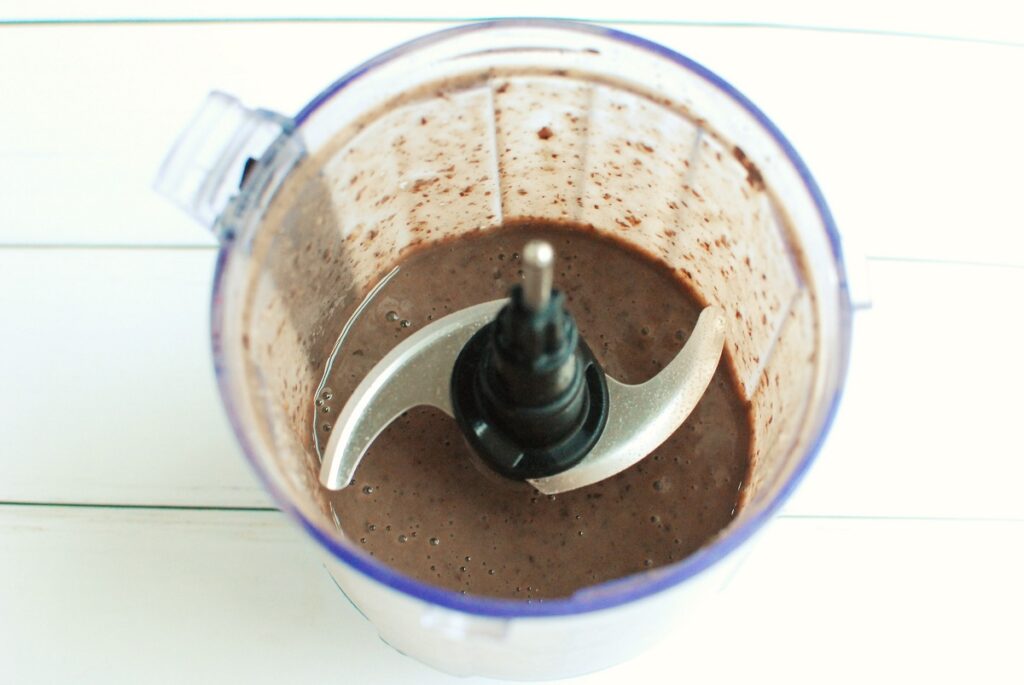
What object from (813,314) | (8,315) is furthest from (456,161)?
(8,315)

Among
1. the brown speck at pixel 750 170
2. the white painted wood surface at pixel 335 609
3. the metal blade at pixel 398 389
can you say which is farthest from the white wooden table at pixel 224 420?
the brown speck at pixel 750 170

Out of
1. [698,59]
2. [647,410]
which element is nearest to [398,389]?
[647,410]

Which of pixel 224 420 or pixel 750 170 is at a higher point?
Answer: pixel 750 170

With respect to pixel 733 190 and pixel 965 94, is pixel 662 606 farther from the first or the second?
pixel 965 94

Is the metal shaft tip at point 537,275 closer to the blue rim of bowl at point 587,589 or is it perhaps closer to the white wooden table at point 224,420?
the blue rim of bowl at point 587,589

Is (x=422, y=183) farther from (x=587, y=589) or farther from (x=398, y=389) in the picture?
(x=587, y=589)

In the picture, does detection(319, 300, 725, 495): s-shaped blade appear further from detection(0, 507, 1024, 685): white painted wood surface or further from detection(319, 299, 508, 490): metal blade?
detection(0, 507, 1024, 685): white painted wood surface

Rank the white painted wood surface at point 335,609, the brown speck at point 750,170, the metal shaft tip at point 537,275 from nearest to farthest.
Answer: the metal shaft tip at point 537,275 → the brown speck at point 750,170 → the white painted wood surface at point 335,609
